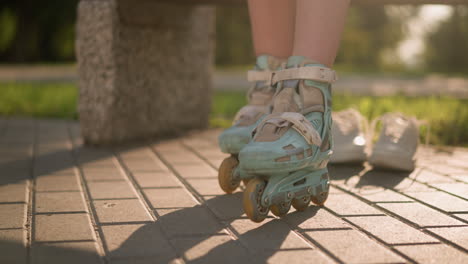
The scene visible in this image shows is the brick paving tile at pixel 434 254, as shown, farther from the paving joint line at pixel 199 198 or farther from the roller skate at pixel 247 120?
the roller skate at pixel 247 120

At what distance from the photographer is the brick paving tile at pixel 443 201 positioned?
214 centimetres

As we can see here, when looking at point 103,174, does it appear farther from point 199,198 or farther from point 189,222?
point 189,222

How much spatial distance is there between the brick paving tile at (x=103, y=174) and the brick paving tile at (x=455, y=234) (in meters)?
1.36

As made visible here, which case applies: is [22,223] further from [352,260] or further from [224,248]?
[352,260]

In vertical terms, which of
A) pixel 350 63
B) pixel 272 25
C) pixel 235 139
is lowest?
pixel 350 63

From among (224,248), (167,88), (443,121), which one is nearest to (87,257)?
(224,248)

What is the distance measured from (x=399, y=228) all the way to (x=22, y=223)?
47.0 inches

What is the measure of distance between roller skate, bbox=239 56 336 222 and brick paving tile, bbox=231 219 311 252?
0.04 m

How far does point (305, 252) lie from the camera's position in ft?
5.33

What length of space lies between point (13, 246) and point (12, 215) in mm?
351

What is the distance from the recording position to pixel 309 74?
2.02m

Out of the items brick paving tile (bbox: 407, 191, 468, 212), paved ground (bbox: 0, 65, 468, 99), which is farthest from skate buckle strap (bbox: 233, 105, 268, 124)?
paved ground (bbox: 0, 65, 468, 99)

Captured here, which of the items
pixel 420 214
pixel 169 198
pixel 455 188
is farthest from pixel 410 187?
pixel 169 198

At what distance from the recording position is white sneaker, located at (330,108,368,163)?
284 centimetres
